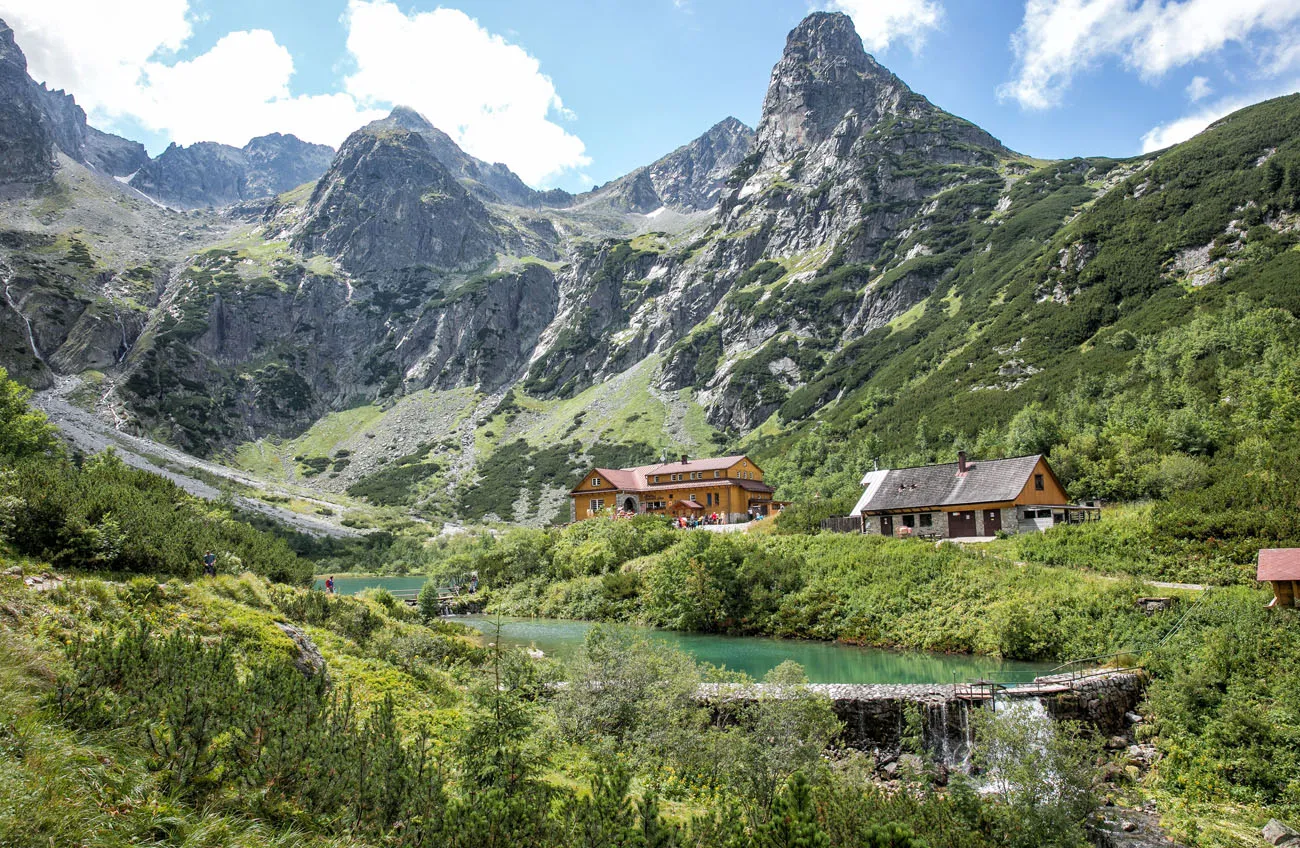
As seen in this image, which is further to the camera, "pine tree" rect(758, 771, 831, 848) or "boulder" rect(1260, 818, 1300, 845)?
"boulder" rect(1260, 818, 1300, 845)

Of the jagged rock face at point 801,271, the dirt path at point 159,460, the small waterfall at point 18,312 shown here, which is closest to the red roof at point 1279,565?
the dirt path at point 159,460

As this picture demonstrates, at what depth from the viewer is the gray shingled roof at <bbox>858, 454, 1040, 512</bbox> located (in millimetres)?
43562

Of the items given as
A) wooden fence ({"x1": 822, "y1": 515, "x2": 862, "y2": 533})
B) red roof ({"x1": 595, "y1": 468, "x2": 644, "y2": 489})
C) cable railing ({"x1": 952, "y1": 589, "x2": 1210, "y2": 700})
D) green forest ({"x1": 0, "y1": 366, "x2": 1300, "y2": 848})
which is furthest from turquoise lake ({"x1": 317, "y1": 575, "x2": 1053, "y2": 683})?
red roof ({"x1": 595, "y1": 468, "x2": 644, "y2": 489})

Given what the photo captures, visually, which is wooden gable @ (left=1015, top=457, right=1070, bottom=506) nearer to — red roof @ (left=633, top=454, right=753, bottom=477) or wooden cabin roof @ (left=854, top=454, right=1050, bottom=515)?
wooden cabin roof @ (left=854, top=454, right=1050, bottom=515)

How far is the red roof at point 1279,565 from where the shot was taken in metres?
21.9

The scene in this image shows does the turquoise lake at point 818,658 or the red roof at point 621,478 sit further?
the red roof at point 621,478

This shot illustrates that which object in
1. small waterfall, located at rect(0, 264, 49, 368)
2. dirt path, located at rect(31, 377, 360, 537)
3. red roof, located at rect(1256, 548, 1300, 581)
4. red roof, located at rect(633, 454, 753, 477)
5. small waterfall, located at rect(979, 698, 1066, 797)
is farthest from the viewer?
small waterfall, located at rect(0, 264, 49, 368)

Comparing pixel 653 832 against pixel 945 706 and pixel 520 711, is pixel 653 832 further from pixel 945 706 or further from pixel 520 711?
pixel 945 706

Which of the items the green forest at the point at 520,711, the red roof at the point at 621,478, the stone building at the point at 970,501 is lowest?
the green forest at the point at 520,711

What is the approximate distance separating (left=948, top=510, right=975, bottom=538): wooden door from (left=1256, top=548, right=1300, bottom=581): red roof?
21.5m

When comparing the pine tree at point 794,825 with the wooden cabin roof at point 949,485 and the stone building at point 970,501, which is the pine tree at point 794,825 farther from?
the wooden cabin roof at point 949,485

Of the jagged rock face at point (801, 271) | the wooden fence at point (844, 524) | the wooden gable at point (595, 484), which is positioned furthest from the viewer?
the jagged rock face at point (801, 271)

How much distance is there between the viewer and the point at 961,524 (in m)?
45.6

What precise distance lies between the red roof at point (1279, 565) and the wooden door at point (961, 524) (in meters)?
21.5
